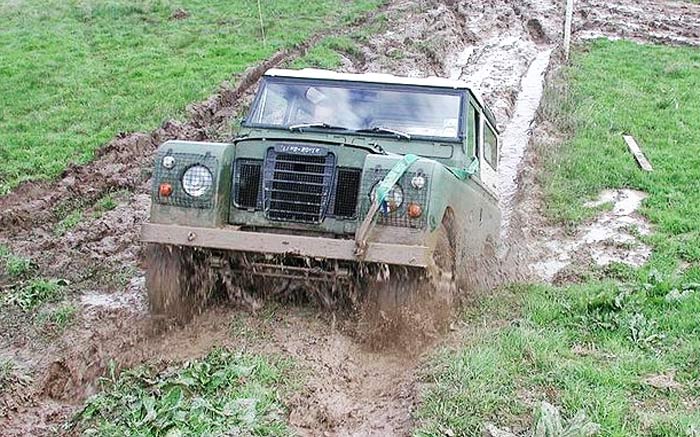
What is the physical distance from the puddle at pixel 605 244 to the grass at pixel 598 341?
17 cm

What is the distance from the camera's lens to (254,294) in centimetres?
700

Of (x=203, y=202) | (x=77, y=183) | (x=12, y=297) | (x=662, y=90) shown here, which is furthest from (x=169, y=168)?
(x=662, y=90)

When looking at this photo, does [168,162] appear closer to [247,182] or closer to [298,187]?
[247,182]

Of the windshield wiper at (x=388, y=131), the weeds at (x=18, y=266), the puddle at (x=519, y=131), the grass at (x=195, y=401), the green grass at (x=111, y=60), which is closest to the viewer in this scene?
the grass at (x=195, y=401)

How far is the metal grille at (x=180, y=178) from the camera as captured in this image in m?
6.73

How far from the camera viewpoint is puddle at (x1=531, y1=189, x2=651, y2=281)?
915cm

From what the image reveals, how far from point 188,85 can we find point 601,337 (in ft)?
36.6

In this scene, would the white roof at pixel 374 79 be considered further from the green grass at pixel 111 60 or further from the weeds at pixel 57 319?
the green grass at pixel 111 60

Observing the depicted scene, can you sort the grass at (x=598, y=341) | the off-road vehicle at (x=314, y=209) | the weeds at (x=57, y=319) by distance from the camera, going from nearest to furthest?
the grass at (x=598, y=341)
the off-road vehicle at (x=314, y=209)
the weeds at (x=57, y=319)

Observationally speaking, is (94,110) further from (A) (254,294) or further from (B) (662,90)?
(B) (662,90)

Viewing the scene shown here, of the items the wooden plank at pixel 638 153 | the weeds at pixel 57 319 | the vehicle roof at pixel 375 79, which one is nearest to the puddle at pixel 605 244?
the wooden plank at pixel 638 153

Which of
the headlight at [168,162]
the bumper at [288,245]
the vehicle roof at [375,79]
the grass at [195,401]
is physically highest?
the vehicle roof at [375,79]

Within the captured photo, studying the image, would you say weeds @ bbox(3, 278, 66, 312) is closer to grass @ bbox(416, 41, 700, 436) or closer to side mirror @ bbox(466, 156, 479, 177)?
grass @ bbox(416, 41, 700, 436)

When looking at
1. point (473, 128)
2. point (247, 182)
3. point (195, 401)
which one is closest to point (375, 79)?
point (473, 128)
